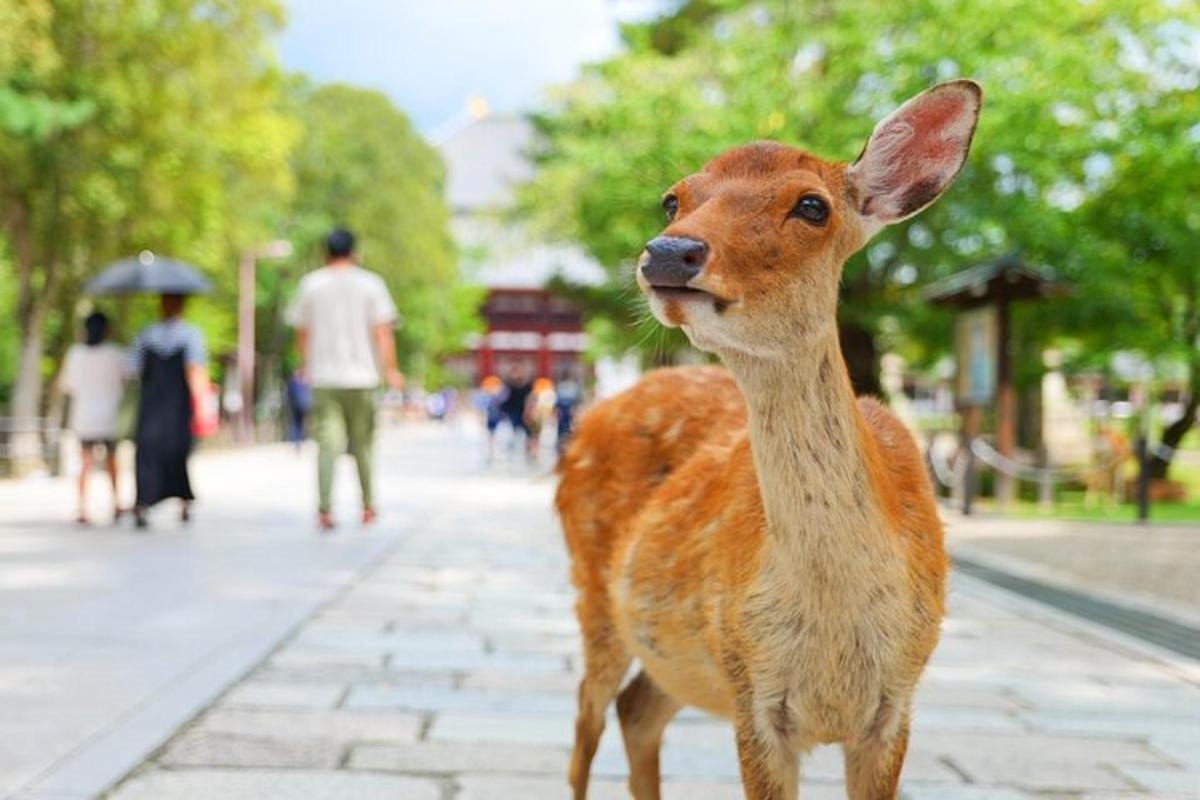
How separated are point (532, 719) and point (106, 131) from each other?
635 inches

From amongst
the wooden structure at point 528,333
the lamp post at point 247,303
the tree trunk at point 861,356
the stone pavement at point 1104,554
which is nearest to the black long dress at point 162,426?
the stone pavement at point 1104,554

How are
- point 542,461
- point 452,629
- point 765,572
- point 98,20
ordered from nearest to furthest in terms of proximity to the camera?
point 765,572
point 452,629
point 98,20
point 542,461

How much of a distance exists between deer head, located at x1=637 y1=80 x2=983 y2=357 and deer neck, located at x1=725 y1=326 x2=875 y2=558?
0.06m

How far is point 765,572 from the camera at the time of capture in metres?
2.34

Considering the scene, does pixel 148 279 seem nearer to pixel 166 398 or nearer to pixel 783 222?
pixel 166 398

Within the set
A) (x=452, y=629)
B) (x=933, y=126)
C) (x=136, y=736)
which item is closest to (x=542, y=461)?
(x=452, y=629)

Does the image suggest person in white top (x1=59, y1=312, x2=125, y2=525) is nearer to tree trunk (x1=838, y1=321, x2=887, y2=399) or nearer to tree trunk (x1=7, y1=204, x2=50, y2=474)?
tree trunk (x1=7, y1=204, x2=50, y2=474)

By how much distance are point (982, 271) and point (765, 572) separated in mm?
13015

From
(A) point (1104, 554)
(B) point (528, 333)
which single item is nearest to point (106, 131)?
(A) point (1104, 554)

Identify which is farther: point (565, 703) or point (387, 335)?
point (387, 335)

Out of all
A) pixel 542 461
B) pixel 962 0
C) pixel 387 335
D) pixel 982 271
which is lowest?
pixel 542 461

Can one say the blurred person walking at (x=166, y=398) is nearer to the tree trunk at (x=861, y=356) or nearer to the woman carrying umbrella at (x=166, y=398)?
the woman carrying umbrella at (x=166, y=398)

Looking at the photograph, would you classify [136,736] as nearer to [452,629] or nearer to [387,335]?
[452,629]

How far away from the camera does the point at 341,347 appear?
9258 millimetres
